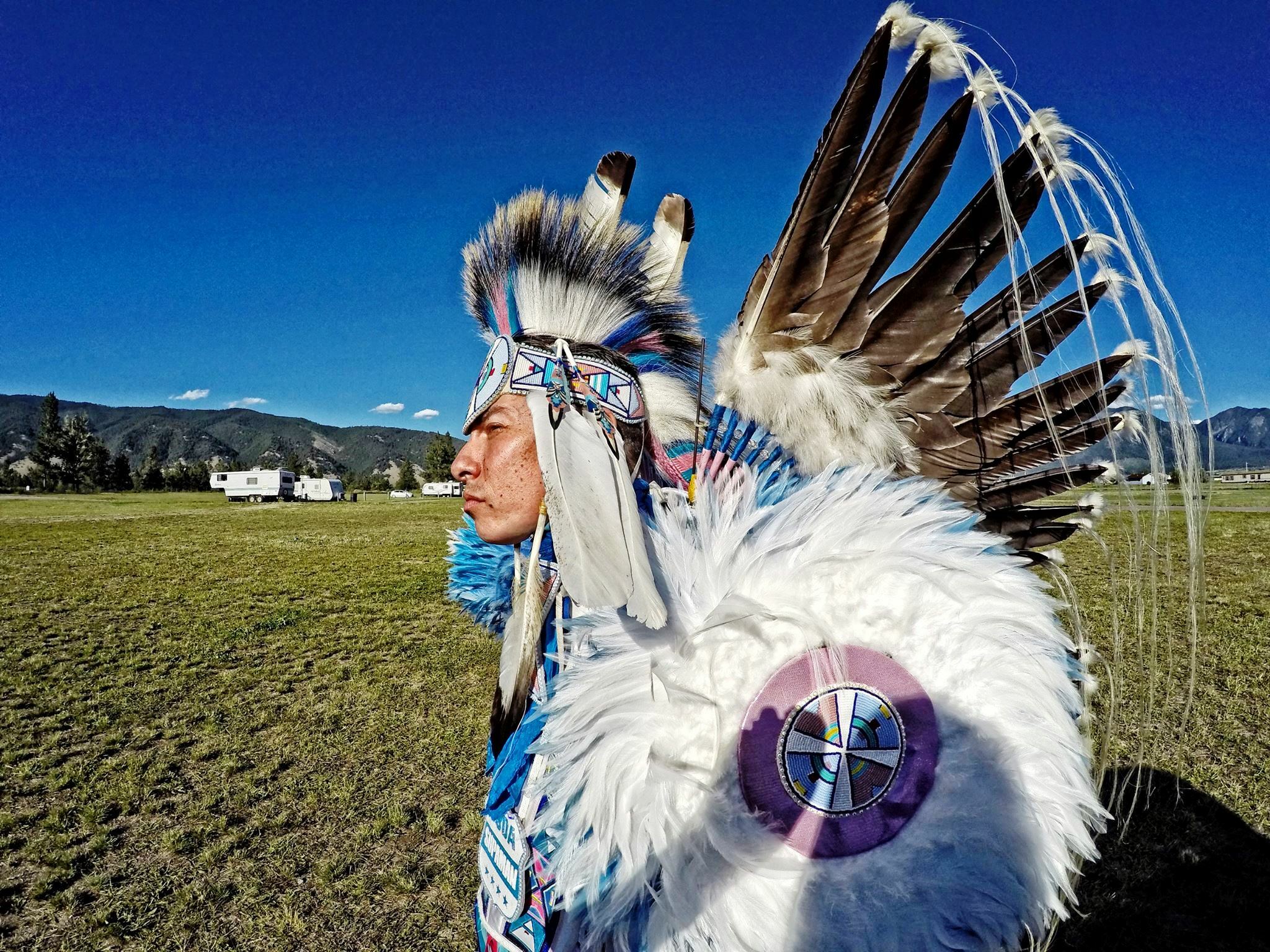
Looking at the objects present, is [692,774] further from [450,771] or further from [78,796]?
[78,796]

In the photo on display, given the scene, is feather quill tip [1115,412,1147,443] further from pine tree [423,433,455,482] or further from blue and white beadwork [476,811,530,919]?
pine tree [423,433,455,482]

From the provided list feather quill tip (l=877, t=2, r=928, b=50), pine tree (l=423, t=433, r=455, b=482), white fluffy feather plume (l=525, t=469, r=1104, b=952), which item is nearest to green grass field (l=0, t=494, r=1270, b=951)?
white fluffy feather plume (l=525, t=469, r=1104, b=952)

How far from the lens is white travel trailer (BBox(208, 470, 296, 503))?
181 ft

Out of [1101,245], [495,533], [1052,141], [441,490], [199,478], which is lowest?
[495,533]

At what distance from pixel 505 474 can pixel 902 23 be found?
3.74 feet

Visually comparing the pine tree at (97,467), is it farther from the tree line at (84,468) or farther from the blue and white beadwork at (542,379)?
the blue and white beadwork at (542,379)

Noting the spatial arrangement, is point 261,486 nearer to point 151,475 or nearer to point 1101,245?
point 151,475

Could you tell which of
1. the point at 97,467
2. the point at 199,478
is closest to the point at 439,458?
the point at 199,478

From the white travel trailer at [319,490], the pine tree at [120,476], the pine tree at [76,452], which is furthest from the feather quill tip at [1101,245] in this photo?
the pine tree at [120,476]

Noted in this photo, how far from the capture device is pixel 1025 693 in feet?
3.77

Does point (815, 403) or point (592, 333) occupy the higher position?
point (592, 333)

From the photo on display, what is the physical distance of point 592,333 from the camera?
5.57 feet

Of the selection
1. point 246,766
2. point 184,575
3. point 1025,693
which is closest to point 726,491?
point 1025,693

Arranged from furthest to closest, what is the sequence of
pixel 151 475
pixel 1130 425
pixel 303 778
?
pixel 151 475 < pixel 303 778 < pixel 1130 425
